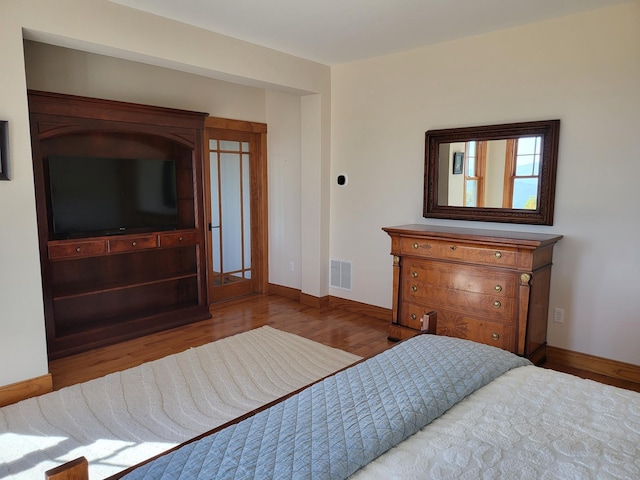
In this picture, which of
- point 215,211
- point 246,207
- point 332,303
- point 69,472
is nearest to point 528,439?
point 69,472

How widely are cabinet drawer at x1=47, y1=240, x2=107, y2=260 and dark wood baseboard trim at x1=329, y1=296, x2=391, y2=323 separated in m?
2.44

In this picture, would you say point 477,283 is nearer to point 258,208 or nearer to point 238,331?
point 238,331

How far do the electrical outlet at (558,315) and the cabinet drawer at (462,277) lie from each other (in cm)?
54

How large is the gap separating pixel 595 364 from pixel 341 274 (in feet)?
8.18

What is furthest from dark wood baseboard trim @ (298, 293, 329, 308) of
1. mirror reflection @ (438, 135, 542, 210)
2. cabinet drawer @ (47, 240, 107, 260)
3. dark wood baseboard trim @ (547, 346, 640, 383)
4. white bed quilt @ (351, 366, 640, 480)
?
white bed quilt @ (351, 366, 640, 480)

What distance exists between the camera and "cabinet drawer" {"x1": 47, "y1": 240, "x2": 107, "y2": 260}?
11.2 feet

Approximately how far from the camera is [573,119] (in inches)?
129

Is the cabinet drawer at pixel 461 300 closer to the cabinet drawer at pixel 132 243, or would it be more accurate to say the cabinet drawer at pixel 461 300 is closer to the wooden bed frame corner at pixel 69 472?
the cabinet drawer at pixel 132 243

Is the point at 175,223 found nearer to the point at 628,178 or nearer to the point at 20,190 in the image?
the point at 20,190

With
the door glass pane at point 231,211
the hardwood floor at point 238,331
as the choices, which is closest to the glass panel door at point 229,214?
the door glass pane at point 231,211

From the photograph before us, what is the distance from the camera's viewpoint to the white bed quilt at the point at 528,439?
3.84 ft

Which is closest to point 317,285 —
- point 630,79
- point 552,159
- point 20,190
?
point 552,159

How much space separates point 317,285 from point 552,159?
266 cm

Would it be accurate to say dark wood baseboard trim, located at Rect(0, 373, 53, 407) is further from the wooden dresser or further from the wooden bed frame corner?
the wooden dresser
